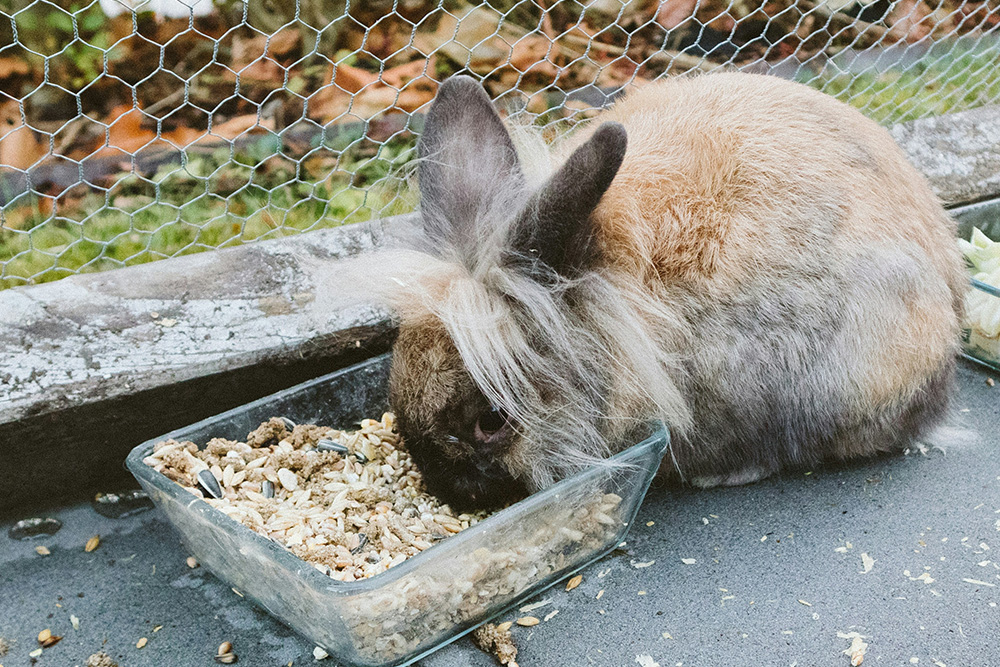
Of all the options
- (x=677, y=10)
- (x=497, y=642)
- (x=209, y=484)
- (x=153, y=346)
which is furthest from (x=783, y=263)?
(x=677, y=10)

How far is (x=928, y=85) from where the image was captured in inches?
132

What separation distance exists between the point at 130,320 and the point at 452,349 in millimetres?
767

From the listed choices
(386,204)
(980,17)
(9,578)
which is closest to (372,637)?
(9,578)

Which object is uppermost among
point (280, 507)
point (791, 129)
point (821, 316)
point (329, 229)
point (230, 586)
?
point (791, 129)

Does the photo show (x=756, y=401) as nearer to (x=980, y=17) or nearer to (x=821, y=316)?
(x=821, y=316)

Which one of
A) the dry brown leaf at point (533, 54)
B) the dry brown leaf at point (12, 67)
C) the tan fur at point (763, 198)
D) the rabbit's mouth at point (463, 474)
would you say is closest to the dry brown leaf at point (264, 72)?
the dry brown leaf at point (12, 67)

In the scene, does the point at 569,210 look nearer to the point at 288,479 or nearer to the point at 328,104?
the point at 288,479

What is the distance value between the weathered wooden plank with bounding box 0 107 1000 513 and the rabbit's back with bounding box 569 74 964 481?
0.57 m

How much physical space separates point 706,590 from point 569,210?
31.3 inches

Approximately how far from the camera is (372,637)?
5.02 ft

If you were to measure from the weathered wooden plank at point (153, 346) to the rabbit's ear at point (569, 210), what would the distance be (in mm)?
430

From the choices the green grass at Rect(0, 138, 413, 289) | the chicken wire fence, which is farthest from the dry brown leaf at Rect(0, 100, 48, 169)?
the green grass at Rect(0, 138, 413, 289)

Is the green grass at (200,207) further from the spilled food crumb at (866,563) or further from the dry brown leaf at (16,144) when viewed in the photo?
the spilled food crumb at (866,563)

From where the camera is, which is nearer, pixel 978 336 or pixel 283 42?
pixel 978 336
